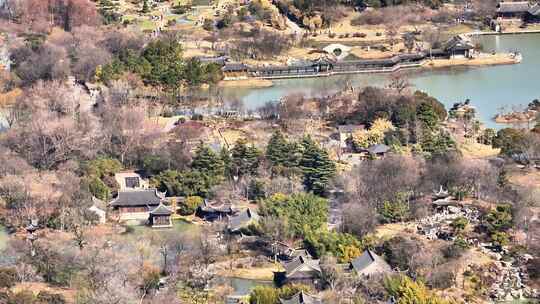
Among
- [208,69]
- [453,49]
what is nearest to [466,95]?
[453,49]

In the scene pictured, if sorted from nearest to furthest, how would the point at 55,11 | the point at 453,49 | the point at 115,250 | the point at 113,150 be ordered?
the point at 115,250 → the point at 113,150 → the point at 453,49 → the point at 55,11

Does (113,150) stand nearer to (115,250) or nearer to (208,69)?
(115,250)

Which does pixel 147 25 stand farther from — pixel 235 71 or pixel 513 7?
pixel 513 7

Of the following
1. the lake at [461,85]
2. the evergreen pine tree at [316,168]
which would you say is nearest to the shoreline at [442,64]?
the lake at [461,85]

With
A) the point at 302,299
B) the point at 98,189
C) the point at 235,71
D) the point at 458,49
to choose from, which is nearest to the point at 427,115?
the point at 98,189

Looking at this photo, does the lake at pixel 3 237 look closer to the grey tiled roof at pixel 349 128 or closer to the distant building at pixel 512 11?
the grey tiled roof at pixel 349 128

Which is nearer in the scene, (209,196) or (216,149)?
(209,196)

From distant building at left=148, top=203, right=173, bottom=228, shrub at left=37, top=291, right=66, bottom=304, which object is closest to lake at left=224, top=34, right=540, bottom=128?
distant building at left=148, top=203, right=173, bottom=228
